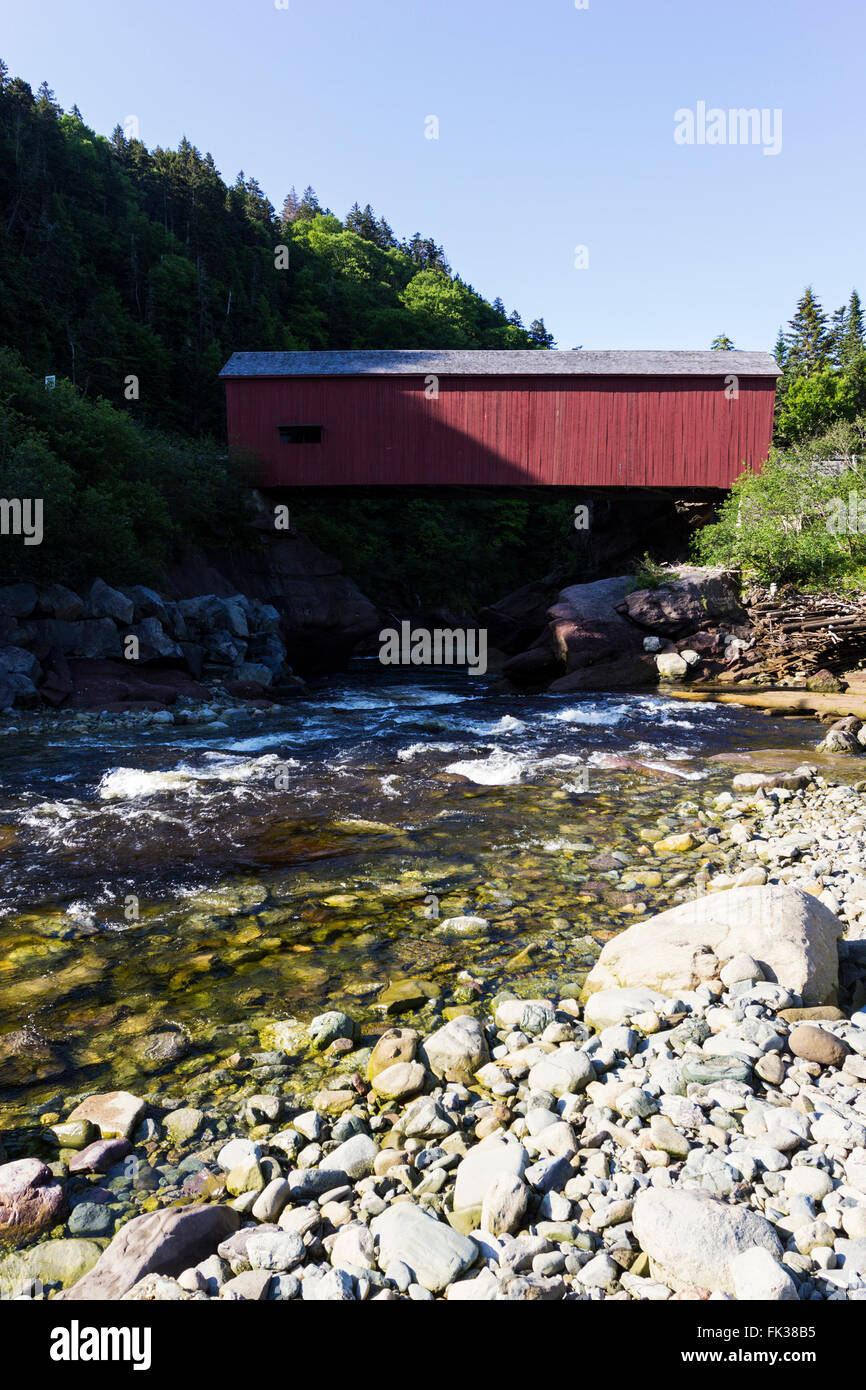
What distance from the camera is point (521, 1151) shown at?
8.43 feet

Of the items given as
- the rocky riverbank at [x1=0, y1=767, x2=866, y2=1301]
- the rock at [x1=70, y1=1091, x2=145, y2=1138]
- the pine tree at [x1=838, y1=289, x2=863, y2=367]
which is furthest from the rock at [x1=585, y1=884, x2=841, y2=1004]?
the pine tree at [x1=838, y1=289, x2=863, y2=367]

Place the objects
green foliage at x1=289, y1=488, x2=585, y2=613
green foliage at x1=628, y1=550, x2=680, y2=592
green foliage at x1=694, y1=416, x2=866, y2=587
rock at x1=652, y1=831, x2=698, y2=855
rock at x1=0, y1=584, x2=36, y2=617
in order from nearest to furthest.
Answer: rock at x1=652, y1=831, x2=698, y2=855 < rock at x1=0, y1=584, x2=36, y2=617 < green foliage at x1=694, y1=416, x2=866, y2=587 < green foliage at x1=628, y1=550, x2=680, y2=592 < green foliage at x1=289, y1=488, x2=585, y2=613

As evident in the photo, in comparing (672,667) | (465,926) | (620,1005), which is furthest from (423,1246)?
(672,667)

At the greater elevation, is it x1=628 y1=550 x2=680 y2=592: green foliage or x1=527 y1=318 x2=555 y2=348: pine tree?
x1=527 y1=318 x2=555 y2=348: pine tree

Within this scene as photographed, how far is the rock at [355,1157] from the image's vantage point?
268 centimetres

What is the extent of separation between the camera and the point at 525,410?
841 inches

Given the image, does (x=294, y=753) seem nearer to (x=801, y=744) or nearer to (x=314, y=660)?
(x=801, y=744)

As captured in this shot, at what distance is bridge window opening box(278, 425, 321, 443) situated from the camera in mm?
22237

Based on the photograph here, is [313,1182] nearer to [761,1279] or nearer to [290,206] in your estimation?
[761,1279]

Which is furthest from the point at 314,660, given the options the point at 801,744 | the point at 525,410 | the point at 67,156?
the point at 67,156

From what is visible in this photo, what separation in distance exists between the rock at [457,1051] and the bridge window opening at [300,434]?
20.9 m

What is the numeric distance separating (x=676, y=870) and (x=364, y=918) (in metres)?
2.16

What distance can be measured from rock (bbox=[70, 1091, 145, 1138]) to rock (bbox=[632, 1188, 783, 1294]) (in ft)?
5.92

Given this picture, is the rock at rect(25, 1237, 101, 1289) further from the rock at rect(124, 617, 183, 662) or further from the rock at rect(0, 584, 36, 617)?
the rock at rect(124, 617, 183, 662)
